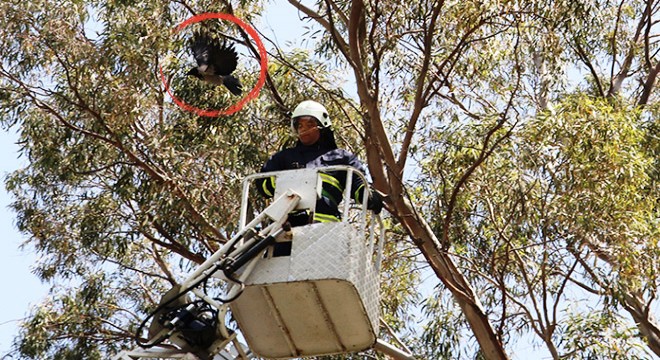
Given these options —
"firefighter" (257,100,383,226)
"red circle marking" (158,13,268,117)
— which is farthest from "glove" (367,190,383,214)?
"red circle marking" (158,13,268,117)

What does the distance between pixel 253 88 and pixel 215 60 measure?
2.05ft

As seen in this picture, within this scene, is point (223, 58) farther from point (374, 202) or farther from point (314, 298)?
point (314, 298)

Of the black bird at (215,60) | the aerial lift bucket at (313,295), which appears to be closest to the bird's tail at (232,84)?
the black bird at (215,60)

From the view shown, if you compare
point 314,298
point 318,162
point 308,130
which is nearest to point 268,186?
point 318,162

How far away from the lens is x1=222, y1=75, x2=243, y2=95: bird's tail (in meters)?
11.5

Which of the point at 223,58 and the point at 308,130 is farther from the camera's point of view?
the point at 223,58

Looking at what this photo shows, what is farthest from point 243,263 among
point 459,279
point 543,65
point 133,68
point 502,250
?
point 543,65

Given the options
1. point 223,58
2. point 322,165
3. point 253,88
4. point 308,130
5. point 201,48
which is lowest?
point 322,165

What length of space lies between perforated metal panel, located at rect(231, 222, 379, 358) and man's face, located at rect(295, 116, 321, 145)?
1.08 meters

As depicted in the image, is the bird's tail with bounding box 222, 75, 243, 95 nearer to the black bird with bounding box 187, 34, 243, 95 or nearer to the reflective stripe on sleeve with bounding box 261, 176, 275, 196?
the black bird with bounding box 187, 34, 243, 95

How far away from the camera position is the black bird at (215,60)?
11414 millimetres

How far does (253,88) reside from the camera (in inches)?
472

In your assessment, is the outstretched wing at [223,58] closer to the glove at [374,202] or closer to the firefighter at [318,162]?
the firefighter at [318,162]

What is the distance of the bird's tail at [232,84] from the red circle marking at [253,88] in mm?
280
